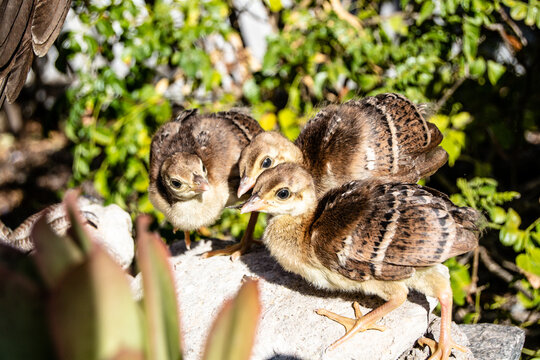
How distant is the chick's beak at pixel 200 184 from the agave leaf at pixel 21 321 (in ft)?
5.67

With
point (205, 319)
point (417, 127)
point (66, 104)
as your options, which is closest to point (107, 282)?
point (205, 319)

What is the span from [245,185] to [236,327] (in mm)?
1682

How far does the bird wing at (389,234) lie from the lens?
229 centimetres

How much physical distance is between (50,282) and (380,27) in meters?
3.78

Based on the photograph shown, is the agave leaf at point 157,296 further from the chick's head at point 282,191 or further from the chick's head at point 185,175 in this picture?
the chick's head at point 185,175

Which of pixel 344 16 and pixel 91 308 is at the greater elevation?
pixel 91 308

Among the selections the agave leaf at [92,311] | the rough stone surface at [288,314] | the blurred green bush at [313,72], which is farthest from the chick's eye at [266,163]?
the agave leaf at [92,311]

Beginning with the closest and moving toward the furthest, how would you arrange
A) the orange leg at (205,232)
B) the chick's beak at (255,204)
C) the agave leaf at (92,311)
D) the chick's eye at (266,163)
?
the agave leaf at (92,311)
the chick's beak at (255,204)
the chick's eye at (266,163)
the orange leg at (205,232)

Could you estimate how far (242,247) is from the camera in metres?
3.29

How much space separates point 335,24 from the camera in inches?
163

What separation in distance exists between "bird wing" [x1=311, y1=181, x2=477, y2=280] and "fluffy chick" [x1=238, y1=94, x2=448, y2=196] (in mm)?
440

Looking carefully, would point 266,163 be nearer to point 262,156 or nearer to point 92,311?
point 262,156

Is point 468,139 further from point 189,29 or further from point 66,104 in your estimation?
point 66,104

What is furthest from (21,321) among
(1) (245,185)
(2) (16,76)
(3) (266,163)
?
(2) (16,76)
